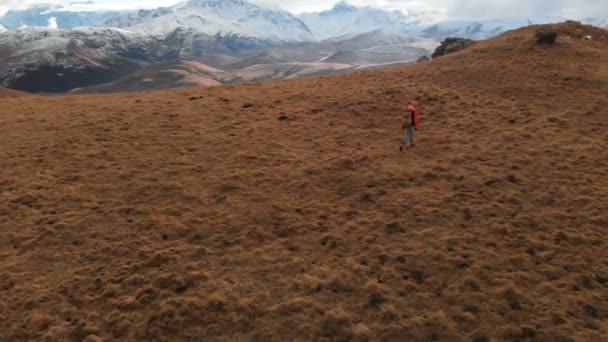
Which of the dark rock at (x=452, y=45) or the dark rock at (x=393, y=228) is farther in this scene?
the dark rock at (x=452, y=45)

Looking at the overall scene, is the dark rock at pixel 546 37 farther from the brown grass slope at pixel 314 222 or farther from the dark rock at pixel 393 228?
the dark rock at pixel 393 228

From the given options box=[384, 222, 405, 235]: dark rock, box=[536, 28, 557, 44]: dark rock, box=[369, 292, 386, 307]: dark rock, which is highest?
box=[536, 28, 557, 44]: dark rock

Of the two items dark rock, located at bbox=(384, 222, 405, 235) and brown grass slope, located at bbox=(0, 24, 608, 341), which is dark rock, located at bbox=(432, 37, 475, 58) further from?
dark rock, located at bbox=(384, 222, 405, 235)

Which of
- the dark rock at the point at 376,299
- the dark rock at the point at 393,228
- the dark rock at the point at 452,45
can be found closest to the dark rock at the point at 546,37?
the dark rock at the point at 452,45

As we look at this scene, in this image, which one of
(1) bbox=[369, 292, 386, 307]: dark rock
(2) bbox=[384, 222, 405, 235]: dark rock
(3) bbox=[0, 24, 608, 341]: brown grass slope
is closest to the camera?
(3) bbox=[0, 24, 608, 341]: brown grass slope

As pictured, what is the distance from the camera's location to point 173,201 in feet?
69.0

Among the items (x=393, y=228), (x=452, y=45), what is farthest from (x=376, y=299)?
(x=452, y=45)

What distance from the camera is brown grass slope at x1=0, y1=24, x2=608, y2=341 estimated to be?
13.4 meters

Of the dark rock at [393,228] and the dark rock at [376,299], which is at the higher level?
the dark rock at [393,228]

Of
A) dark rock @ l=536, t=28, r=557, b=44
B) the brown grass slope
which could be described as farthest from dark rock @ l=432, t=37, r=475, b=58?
the brown grass slope

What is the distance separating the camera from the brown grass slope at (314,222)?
1338cm

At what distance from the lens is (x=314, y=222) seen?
18703 mm

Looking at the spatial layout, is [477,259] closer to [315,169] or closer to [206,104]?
[315,169]

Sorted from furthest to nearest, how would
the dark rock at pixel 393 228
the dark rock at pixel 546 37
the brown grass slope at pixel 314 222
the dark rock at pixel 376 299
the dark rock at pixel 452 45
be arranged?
1. the dark rock at pixel 452 45
2. the dark rock at pixel 546 37
3. the dark rock at pixel 393 228
4. the dark rock at pixel 376 299
5. the brown grass slope at pixel 314 222
